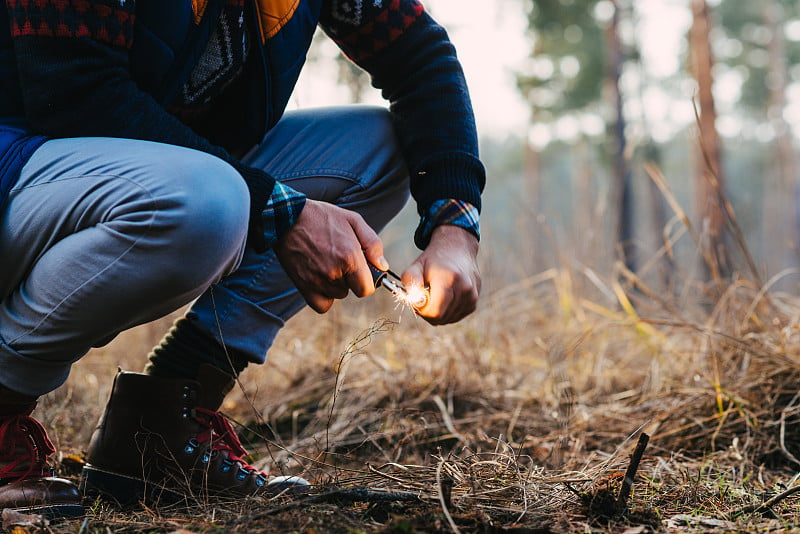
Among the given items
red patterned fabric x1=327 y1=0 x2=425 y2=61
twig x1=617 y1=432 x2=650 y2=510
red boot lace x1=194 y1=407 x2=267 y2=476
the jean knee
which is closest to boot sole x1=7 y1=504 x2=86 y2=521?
red boot lace x1=194 y1=407 x2=267 y2=476

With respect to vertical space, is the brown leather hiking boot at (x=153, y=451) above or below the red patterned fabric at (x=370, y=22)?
below

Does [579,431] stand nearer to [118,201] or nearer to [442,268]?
[442,268]

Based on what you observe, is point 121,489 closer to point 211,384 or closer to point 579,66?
point 211,384

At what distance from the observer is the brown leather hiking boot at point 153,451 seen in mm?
1112

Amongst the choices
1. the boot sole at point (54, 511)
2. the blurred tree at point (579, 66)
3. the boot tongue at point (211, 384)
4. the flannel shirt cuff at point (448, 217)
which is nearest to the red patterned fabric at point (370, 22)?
the flannel shirt cuff at point (448, 217)

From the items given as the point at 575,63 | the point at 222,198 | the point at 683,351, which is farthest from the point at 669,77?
the point at 222,198

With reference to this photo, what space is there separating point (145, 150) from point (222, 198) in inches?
5.3

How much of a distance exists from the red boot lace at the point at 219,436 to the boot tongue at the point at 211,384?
1 centimetres

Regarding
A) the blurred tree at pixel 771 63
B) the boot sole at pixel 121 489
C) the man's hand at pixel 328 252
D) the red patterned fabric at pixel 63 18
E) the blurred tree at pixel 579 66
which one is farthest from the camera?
the blurred tree at pixel 771 63

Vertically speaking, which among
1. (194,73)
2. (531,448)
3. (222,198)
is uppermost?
(194,73)

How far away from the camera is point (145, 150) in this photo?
3.04ft

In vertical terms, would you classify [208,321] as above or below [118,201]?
below

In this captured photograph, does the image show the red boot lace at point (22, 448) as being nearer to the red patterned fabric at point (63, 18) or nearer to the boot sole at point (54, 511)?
the boot sole at point (54, 511)

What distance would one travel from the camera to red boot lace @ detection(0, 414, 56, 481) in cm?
102
